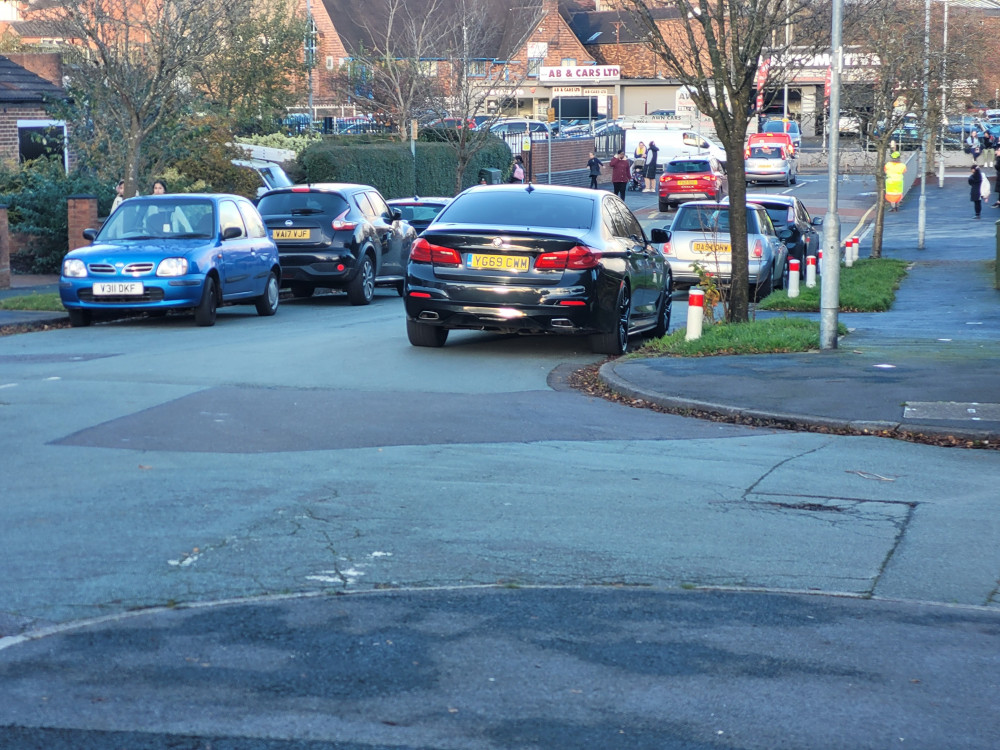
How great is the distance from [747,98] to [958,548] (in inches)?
343

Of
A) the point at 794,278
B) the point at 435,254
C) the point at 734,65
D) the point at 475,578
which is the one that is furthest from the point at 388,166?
the point at 475,578

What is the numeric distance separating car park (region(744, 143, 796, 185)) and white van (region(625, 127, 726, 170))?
3762 millimetres

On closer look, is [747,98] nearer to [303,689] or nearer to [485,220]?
[485,220]

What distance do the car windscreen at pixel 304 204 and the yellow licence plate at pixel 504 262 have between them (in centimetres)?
747

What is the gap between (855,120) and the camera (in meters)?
32.0

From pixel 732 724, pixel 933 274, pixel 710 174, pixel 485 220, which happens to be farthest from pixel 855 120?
pixel 732 724

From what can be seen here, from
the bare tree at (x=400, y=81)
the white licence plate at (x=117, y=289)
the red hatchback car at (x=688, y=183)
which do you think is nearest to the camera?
the white licence plate at (x=117, y=289)

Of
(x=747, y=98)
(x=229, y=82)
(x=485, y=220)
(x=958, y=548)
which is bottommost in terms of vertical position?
(x=958, y=548)

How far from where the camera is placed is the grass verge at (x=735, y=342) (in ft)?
44.2

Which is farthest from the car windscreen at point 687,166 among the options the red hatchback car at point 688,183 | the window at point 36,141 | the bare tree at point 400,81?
the window at point 36,141

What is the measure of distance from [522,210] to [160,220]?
555 cm

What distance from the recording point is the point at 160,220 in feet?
55.9

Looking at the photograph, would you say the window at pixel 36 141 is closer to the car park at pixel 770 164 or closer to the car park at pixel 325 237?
the car park at pixel 325 237

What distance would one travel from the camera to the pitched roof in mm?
29141
